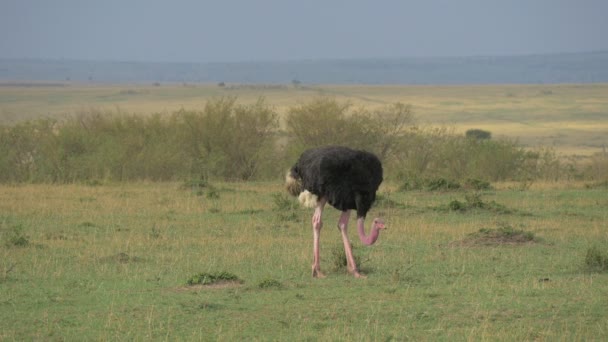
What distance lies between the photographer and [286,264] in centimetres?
1206

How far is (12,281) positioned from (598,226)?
8.54 meters

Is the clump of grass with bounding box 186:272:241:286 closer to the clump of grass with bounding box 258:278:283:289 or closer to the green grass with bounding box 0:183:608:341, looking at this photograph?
the green grass with bounding box 0:183:608:341

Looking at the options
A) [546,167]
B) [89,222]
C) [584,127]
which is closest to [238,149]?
[546,167]

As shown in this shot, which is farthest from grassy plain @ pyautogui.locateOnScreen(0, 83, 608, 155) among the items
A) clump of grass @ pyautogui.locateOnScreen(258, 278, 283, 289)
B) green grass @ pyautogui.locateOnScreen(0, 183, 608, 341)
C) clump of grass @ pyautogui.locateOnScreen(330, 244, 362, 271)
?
clump of grass @ pyautogui.locateOnScreen(258, 278, 283, 289)

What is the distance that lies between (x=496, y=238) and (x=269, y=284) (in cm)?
428

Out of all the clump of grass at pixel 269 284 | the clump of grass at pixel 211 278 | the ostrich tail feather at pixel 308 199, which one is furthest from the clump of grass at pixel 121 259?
the clump of grass at pixel 269 284

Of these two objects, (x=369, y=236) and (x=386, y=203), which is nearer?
(x=369, y=236)

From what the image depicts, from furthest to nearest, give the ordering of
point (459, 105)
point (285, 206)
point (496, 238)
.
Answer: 1. point (459, 105)
2. point (285, 206)
3. point (496, 238)

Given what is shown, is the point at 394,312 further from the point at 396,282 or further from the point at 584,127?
the point at 584,127

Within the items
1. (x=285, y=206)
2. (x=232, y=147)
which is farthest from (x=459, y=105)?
(x=285, y=206)

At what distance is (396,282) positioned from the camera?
10.7 meters

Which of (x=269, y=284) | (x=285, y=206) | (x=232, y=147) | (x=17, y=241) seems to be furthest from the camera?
(x=232, y=147)

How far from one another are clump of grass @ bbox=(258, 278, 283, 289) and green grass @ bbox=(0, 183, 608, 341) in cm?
2

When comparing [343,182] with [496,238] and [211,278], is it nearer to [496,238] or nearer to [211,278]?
[211,278]
